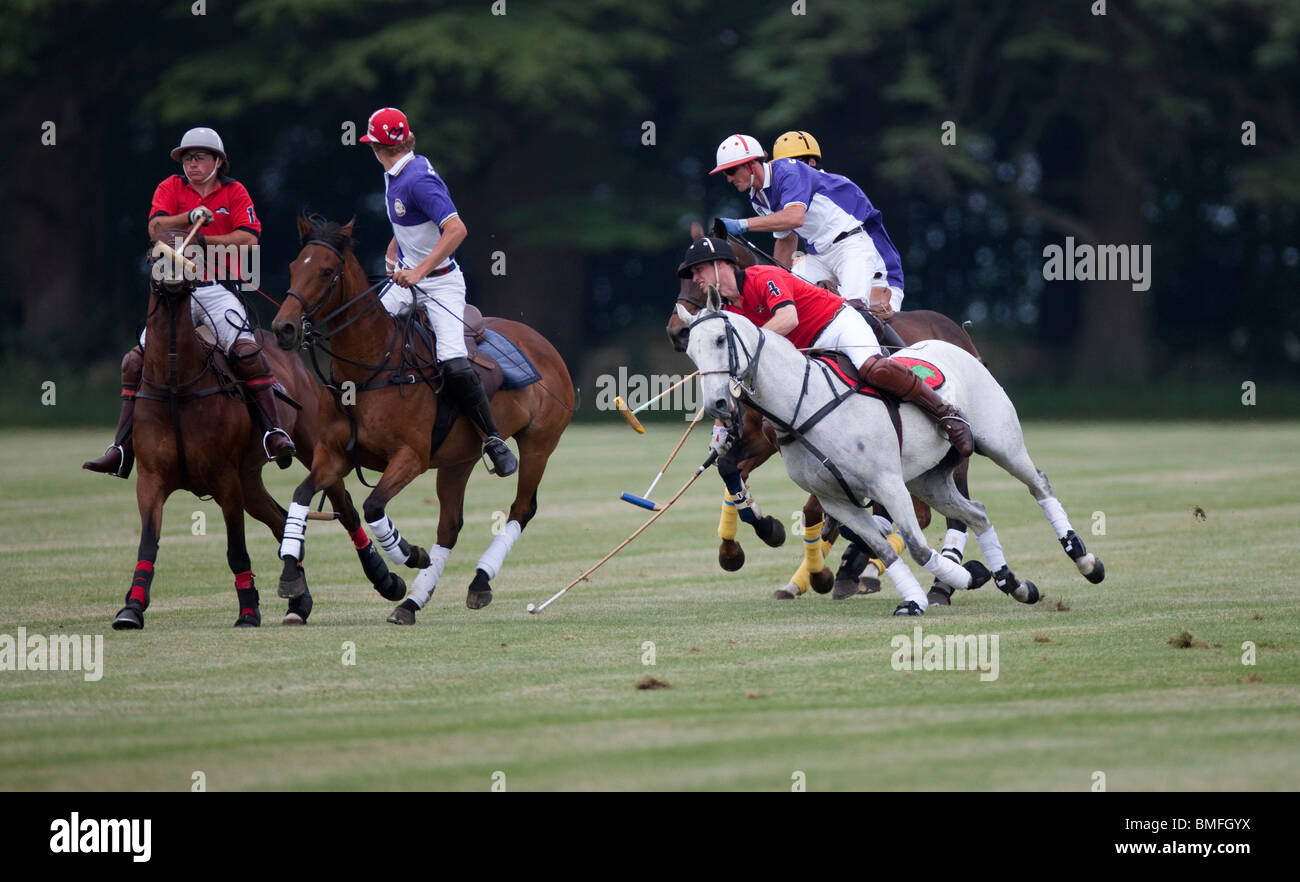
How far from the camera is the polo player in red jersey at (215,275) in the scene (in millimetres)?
10992

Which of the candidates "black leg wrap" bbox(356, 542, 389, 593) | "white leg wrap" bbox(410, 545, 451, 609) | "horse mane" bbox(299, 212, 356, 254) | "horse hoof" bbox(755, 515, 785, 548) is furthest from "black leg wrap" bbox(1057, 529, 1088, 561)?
"horse mane" bbox(299, 212, 356, 254)

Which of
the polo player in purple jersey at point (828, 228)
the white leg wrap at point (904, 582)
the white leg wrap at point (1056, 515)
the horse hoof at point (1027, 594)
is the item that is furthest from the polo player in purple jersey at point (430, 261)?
the white leg wrap at point (1056, 515)

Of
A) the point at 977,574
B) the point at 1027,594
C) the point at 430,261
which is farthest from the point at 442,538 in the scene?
the point at 1027,594

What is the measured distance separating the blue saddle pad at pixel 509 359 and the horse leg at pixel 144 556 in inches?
93.6

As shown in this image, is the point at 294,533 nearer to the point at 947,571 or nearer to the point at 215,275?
the point at 215,275

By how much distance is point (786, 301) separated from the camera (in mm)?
11016

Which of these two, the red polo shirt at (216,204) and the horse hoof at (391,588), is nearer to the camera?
the red polo shirt at (216,204)

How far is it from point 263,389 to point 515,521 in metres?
1.97

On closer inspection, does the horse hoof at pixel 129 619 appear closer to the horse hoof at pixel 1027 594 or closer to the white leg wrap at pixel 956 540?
the white leg wrap at pixel 956 540

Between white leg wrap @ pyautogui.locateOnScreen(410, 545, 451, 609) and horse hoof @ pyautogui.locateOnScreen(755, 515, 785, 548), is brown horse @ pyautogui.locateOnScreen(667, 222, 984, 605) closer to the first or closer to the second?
horse hoof @ pyautogui.locateOnScreen(755, 515, 785, 548)

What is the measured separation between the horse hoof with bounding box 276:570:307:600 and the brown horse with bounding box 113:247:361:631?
0.33 feet

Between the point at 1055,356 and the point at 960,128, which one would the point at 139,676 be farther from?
the point at 1055,356

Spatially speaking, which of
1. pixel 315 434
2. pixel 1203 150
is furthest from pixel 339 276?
pixel 1203 150

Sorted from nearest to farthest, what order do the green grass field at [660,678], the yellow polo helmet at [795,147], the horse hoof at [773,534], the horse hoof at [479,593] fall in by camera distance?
the green grass field at [660,678]
the horse hoof at [479,593]
the horse hoof at [773,534]
the yellow polo helmet at [795,147]
